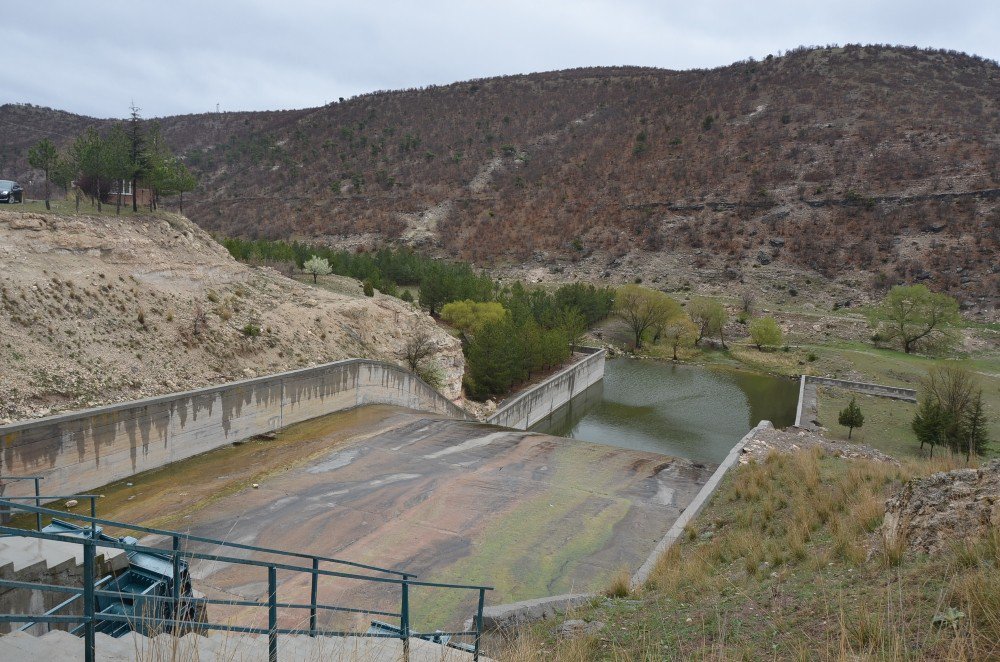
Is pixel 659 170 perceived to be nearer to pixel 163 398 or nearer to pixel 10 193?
pixel 10 193

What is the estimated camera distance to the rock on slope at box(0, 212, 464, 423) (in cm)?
1392

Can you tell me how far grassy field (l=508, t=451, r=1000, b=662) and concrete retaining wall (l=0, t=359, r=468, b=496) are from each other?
10.2 m

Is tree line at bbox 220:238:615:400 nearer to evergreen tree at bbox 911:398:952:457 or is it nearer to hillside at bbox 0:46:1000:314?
evergreen tree at bbox 911:398:952:457

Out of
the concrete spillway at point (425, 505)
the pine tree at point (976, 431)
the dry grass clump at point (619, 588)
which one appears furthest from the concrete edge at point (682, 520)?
the pine tree at point (976, 431)

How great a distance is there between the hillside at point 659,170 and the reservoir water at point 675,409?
69.3ft

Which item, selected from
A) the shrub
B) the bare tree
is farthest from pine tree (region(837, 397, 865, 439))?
the shrub

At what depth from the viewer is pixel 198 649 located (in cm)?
346

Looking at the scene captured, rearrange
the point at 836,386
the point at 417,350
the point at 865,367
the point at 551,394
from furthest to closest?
the point at 865,367
the point at 836,386
the point at 551,394
the point at 417,350

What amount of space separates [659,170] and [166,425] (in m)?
73.0

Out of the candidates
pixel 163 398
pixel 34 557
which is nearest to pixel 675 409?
pixel 163 398

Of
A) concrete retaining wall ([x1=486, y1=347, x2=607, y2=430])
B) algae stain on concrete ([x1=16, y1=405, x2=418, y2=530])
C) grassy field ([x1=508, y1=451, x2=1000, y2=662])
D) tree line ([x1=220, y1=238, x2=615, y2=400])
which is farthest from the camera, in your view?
tree line ([x1=220, y1=238, x2=615, y2=400])

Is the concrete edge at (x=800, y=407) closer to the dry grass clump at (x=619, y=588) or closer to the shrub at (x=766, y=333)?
the shrub at (x=766, y=333)

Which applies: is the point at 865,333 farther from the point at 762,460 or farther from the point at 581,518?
the point at 581,518

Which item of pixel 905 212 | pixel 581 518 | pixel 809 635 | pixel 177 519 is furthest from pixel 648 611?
pixel 905 212
